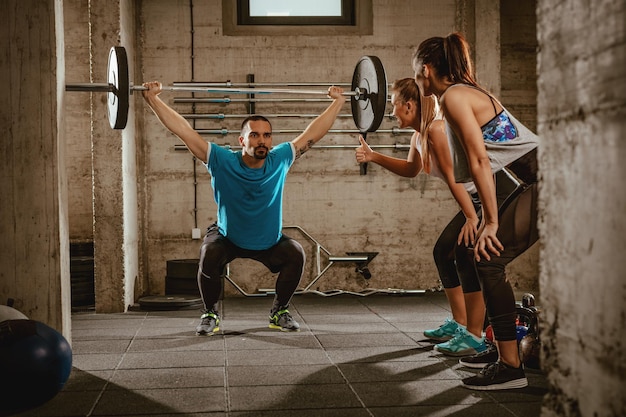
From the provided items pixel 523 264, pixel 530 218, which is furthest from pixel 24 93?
pixel 523 264

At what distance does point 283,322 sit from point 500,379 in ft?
5.53

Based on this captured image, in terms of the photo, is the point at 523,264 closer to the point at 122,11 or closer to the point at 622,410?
the point at 122,11

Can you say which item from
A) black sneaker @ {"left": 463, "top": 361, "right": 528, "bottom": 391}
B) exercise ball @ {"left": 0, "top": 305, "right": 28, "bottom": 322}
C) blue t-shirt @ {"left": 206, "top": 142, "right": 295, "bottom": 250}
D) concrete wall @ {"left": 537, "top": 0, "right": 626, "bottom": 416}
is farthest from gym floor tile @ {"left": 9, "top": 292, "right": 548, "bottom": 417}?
concrete wall @ {"left": 537, "top": 0, "right": 626, "bottom": 416}

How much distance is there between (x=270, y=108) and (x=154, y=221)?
1399 millimetres

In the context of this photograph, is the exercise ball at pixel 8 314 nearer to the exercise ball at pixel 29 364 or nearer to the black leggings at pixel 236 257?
the exercise ball at pixel 29 364

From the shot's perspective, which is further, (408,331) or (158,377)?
(408,331)

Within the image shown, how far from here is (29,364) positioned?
2.23 meters

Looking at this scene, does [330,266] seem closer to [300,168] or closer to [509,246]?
[300,168]

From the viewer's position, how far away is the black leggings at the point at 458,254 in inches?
114

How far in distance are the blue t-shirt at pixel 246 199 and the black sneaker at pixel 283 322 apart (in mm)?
414

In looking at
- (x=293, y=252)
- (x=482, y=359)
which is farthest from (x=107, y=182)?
(x=482, y=359)

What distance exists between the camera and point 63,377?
2389 millimetres

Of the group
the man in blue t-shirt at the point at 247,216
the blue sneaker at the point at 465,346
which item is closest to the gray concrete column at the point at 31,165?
the man in blue t-shirt at the point at 247,216

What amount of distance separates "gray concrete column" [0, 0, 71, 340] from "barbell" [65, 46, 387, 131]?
11.5 inches
